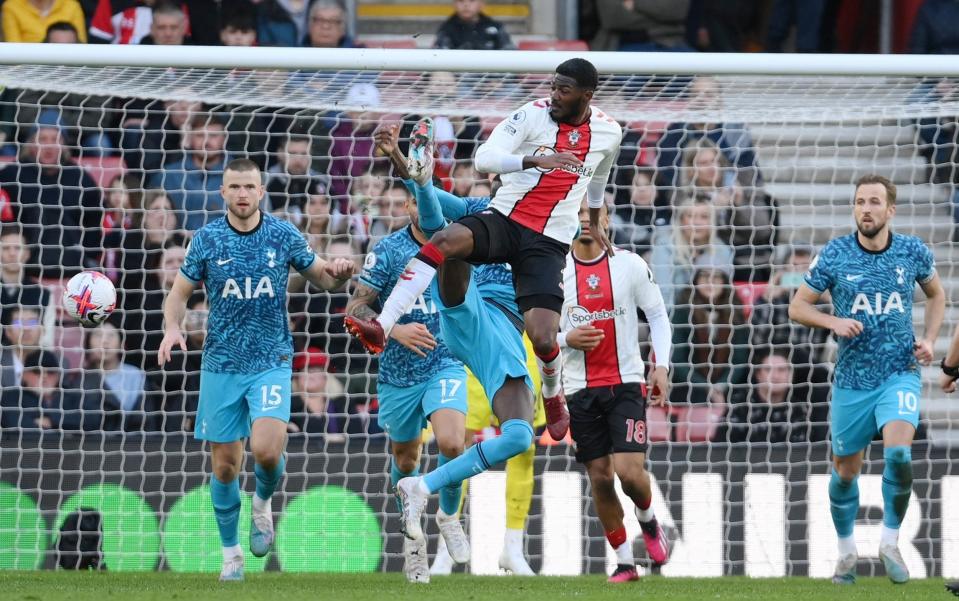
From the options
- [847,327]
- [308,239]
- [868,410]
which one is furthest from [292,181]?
[868,410]

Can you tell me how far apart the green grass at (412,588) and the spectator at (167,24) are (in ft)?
16.6

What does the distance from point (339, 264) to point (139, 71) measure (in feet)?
8.52

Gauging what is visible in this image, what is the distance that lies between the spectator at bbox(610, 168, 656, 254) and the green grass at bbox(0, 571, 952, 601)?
288 centimetres

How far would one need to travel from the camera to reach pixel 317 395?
10.6 metres

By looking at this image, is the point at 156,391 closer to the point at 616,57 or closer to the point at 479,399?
the point at 479,399

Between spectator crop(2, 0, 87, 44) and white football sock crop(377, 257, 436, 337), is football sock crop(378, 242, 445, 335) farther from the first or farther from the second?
spectator crop(2, 0, 87, 44)

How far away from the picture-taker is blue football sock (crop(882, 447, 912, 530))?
848 centimetres

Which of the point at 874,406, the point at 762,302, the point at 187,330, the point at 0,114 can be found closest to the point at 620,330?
the point at 874,406

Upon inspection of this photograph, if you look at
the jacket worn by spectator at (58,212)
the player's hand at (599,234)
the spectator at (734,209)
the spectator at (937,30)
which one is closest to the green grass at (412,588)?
the player's hand at (599,234)

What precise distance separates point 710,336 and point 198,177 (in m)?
3.94

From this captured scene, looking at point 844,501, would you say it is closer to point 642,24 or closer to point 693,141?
point 693,141

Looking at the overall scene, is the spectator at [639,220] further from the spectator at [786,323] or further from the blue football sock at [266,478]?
the blue football sock at [266,478]

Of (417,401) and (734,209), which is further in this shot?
(734,209)

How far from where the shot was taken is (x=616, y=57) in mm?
9344
